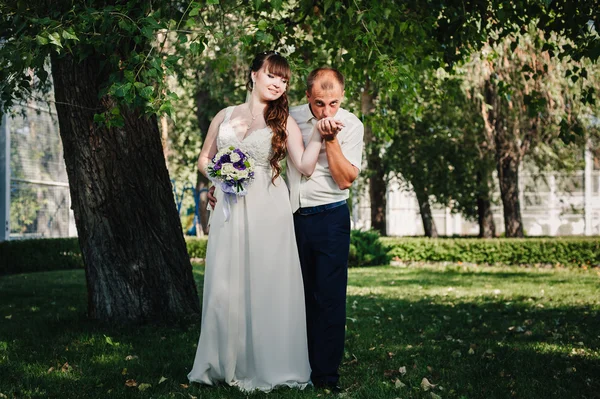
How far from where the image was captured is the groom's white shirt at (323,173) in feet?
15.1

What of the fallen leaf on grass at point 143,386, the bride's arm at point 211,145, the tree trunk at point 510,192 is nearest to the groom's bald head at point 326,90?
the bride's arm at point 211,145

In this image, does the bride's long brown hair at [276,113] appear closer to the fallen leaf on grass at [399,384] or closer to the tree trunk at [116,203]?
the fallen leaf on grass at [399,384]

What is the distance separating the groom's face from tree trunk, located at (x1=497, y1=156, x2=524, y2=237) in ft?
58.2

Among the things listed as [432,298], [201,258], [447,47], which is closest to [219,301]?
[447,47]

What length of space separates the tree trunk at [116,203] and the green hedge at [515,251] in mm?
14870

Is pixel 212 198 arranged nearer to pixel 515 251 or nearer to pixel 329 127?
pixel 329 127

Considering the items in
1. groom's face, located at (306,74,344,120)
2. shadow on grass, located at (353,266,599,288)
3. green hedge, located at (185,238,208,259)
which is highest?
groom's face, located at (306,74,344,120)

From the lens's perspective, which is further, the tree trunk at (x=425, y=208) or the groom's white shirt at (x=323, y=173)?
the tree trunk at (x=425, y=208)

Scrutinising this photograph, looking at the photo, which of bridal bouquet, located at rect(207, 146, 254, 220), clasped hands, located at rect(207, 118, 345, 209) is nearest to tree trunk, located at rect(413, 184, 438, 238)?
bridal bouquet, located at rect(207, 146, 254, 220)

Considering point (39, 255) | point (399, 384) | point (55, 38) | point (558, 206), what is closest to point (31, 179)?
point (39, 255)

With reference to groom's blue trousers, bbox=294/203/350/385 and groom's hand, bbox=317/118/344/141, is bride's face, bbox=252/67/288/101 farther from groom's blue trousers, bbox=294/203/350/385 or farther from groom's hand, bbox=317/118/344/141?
groom's blue trousers, bbox=294/203/350/385

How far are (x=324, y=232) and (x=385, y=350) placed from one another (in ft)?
7.18

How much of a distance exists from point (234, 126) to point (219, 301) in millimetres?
1212

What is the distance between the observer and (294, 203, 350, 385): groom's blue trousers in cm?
467
